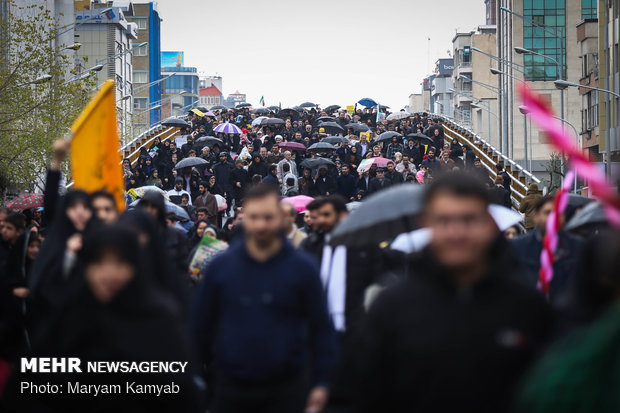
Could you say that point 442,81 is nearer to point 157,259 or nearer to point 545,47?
point 545,47

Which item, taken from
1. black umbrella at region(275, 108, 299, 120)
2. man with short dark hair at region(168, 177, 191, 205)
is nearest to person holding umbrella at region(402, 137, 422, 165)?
man with short dark hair at region(168, 177, 191, 205)

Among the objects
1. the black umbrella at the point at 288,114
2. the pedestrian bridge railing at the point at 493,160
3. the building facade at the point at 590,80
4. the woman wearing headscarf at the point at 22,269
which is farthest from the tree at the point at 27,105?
the building facade at the point at 590,80

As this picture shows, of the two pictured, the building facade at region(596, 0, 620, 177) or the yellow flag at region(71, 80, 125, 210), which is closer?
the yellow flag at region(71, 80, 125, 210)

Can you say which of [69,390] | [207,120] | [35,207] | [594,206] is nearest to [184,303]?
[69,390]

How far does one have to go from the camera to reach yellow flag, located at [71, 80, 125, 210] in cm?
721

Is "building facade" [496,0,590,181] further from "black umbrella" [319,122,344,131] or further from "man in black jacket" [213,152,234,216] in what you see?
"man in black jacket" [213,152,234,216]

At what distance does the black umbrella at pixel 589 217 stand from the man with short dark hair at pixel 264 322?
12.0ft

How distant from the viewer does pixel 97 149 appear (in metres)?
7.35

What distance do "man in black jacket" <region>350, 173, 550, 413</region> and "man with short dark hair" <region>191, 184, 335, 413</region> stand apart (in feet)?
Result: 5.02

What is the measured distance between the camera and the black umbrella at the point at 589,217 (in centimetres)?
870

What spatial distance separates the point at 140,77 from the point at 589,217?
140485mm

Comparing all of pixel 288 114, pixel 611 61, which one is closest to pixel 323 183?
pixel 288 114

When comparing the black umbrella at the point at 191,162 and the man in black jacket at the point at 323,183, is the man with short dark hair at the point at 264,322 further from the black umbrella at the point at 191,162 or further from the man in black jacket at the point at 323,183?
the black umbrella at the point at 191,162

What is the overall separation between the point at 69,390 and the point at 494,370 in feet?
6.60
